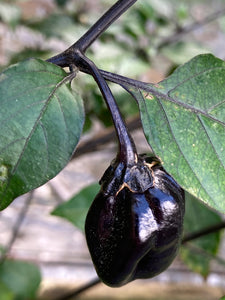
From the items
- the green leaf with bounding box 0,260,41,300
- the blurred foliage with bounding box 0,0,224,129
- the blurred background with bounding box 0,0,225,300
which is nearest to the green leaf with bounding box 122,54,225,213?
the blurred background with bounding box 0,0,225,300

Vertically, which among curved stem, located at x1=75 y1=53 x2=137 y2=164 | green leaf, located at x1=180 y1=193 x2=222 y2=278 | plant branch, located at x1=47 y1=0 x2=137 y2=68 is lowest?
green leaf, located at x1=180 y1=193 x2=222 y2=278

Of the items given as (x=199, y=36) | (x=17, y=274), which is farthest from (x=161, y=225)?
(x=199, y=36)

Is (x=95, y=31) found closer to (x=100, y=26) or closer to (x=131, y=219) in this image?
(x=100, y=26)

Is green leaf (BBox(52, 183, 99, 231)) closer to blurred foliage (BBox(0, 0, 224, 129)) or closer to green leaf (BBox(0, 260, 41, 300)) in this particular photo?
blurred foliage (BBox(0, 0, 224, 129))

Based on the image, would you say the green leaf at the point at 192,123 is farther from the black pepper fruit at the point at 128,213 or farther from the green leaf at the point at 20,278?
the green leaf at the point at 20,278

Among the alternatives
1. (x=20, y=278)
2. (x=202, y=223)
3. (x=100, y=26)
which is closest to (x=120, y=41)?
(x=202, y=223)

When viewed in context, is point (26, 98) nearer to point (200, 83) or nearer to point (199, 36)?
point (200, 83)
